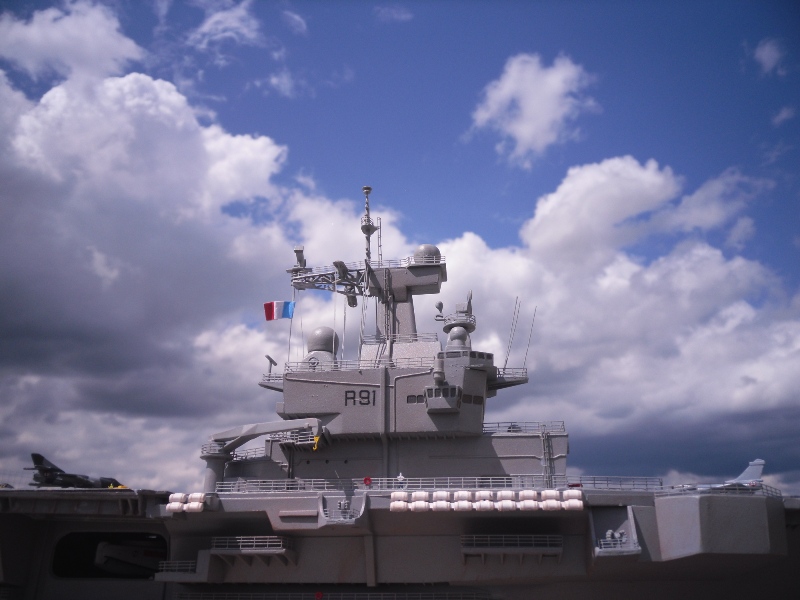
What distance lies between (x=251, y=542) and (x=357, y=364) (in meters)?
7.61

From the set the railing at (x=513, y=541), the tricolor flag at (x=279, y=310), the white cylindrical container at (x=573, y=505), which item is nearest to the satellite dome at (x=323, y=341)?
the tricolor flag at (x=279, y=310)

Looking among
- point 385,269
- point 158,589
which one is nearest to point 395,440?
point 385,269

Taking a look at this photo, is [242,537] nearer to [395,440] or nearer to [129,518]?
[129,518]

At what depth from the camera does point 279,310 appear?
28.7 meters

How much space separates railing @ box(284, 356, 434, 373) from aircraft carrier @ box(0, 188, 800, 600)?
80 millimetres

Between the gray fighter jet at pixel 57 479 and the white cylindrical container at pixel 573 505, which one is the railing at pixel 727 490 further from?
the gray fighter jet at pixel 57 479

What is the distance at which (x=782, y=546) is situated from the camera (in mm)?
18703

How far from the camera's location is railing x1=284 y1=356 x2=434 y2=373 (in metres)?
25.6

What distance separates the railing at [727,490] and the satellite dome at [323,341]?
1342 cm

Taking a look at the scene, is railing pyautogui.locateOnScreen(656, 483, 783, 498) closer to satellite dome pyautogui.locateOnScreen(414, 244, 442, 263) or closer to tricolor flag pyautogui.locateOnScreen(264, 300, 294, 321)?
satellite dome pyautogui.locateOnScreen(414, 244, 442, 263)

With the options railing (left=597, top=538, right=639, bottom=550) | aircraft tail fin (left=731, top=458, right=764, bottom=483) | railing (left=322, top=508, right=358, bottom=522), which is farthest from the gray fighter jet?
aircraft tail fin (left=731, top=458, right=764, bottom=483)

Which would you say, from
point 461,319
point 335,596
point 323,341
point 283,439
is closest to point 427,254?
point 461,319

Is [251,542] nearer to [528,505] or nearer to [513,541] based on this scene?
[513,541]

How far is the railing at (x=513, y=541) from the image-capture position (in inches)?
777
